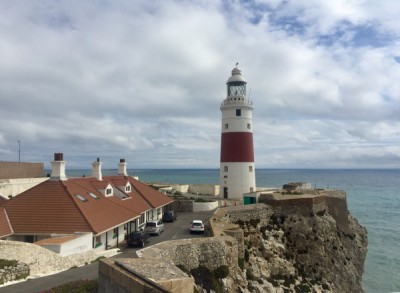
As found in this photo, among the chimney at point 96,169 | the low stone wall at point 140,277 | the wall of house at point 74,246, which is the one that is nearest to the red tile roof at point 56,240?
the wall of house at point 74,246

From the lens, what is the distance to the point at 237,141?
3600 cm

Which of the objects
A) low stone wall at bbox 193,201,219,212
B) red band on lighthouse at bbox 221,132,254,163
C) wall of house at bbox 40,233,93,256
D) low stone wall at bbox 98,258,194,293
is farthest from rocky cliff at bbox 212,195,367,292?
low stone wall at bbox 98,258,194,293

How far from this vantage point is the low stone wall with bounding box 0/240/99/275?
1410 cm

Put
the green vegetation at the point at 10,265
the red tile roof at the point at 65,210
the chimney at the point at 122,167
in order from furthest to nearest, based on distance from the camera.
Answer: the chimney at the point at 122,167 < the red tile roof at the point at 65,210 < the green vegetation at the point at 10,265

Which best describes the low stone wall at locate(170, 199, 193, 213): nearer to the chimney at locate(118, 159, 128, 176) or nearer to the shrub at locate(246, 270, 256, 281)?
the chimney at locate(118, 159, 128, 176)

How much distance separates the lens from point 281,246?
985 inches

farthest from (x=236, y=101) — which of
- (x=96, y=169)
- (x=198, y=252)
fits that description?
(x=198, y=252)

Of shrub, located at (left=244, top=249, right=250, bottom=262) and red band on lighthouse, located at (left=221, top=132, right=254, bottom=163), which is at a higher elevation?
red band on lighthouse, located at (left=221, top=132, right=254, bottom=163)

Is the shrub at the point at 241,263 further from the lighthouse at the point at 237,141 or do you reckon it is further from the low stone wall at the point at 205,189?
the low stone wall at the point at 205,189

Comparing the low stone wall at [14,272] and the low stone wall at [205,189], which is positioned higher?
the low stone wall at [205,189]

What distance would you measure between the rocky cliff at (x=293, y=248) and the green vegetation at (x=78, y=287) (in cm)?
955

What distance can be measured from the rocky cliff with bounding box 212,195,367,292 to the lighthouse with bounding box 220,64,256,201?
28.8ft

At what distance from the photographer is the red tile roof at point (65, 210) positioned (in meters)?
19.3

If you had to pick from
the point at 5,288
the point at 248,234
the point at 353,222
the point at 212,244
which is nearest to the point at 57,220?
the point at 5,288
